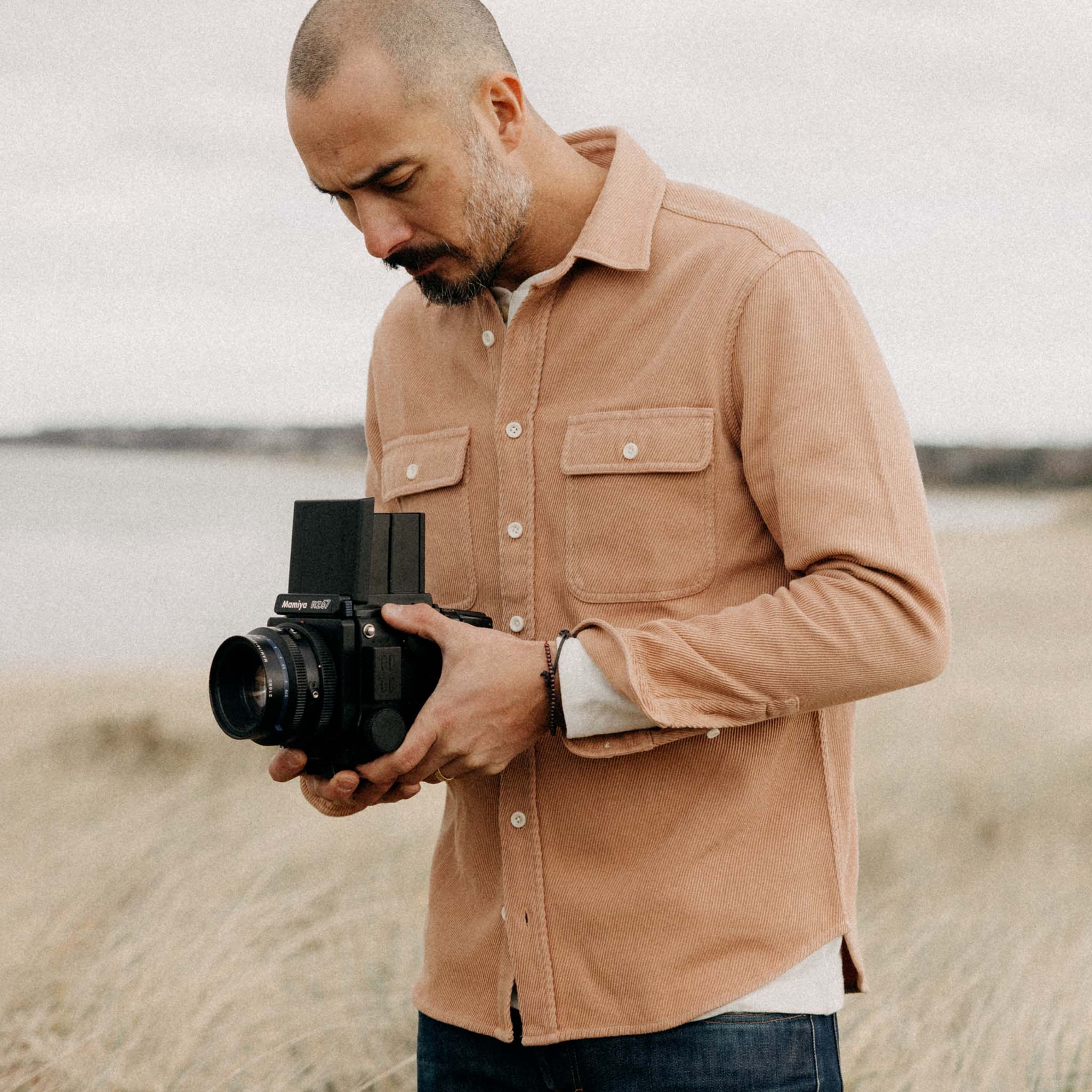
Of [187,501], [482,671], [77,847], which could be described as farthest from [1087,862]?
[187,501]

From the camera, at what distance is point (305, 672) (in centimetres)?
151

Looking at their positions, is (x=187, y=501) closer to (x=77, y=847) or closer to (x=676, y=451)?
(x=77, y=847)

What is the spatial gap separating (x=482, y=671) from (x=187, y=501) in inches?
333

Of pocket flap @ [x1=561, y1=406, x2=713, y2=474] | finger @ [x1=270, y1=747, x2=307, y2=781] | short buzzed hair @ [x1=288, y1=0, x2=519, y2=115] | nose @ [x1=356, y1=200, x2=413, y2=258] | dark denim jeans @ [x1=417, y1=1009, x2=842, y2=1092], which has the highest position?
short buzzed hair @ [x1=288, y1=0, x2=519, y2=115]

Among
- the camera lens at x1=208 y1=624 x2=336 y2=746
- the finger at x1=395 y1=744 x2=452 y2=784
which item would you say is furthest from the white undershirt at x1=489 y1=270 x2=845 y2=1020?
the camera lens at x1=208 y1=624 x2=336 y2=746

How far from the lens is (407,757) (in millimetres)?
1477

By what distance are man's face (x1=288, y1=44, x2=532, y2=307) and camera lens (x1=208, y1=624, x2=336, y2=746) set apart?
51 cm

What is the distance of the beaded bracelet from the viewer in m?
1.47

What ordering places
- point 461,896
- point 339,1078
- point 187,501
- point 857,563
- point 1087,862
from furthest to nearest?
point 187,501
point 1087,862
point 339,1078
point 461,896
point 857,563

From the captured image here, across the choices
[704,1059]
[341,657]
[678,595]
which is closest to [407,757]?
[341,657]

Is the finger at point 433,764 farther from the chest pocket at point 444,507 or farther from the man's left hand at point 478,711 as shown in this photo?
the chest pocket at point 444,507

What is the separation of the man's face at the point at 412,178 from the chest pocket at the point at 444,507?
19 centimetres

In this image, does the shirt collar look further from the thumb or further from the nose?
the thumb

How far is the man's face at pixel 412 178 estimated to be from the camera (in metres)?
1.64
